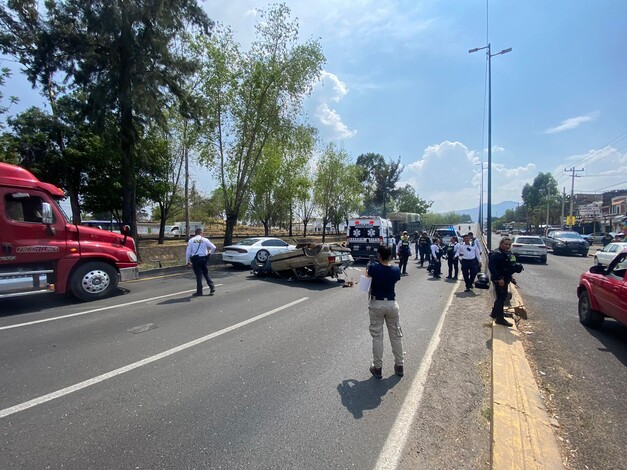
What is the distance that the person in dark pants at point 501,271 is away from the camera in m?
6.73

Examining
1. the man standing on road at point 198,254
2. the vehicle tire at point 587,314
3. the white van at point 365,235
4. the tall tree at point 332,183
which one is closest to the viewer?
the vehicle tire at point 587,314

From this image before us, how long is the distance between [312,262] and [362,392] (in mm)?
7765

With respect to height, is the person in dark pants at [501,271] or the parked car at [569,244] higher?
the person in dark pants at [501,271]

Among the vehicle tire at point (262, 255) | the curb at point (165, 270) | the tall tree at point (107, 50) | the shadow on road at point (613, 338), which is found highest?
the tall tree at point (107, 50)

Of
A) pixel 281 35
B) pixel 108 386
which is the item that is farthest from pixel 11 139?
pixel 108 386

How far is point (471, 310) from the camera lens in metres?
8.41

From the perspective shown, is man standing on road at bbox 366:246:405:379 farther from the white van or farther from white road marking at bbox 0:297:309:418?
the white van

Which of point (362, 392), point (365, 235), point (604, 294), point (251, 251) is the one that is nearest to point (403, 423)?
point (362, 392)

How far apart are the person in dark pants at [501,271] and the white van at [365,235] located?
12.1m

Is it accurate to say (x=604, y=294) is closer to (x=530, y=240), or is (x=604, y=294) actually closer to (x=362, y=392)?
(x=362, y=392)

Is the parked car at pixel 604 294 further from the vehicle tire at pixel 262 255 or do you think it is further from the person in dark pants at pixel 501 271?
the vehicle tire at pixel 262 255

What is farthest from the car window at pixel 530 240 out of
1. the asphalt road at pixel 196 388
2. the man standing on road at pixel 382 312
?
the man standing on road at pixel 382 312

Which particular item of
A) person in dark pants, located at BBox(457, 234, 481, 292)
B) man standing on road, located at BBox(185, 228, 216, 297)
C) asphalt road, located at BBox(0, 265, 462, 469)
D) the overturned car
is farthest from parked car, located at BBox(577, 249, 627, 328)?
man standing on road, located at BBox(185, 228, 216, 297)

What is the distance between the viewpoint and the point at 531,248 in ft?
64.7
